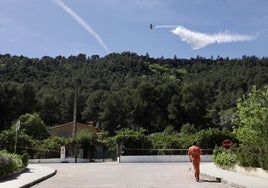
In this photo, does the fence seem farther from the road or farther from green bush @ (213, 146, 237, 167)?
the road

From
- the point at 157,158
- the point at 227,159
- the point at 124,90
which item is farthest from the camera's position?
the point at 124,90

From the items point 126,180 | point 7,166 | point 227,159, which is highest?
point 227,159

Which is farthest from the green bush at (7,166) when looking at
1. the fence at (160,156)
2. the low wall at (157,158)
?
the fence at (160,156)

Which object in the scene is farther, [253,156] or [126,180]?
[253,156]

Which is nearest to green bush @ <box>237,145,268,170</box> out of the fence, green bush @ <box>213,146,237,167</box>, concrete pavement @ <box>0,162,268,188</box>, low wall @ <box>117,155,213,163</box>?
concrete pavement @ <box>0,162,268,188</box>

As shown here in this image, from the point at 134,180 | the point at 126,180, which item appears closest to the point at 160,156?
the point at 126,180

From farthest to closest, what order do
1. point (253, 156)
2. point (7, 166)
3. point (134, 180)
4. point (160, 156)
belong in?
point (160, 156) → point (253, 156) → point (7, 166) → point (134, 180)

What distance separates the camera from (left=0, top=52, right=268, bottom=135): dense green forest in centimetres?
10456

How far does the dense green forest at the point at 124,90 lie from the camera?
4117 inches

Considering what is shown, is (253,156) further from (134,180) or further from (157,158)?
(157,158)

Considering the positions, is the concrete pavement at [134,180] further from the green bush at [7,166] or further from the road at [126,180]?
the green bush at [7,166]

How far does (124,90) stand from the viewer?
114562 millimetres

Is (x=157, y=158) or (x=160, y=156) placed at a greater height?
(x=160, y=156)

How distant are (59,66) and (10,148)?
8999cm
